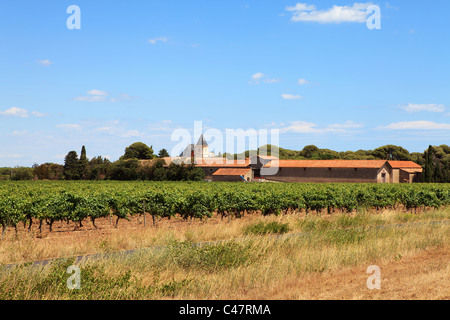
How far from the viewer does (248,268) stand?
9234 millimetres

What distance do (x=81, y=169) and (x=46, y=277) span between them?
263 ft

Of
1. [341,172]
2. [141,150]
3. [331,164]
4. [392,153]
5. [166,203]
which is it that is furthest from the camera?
[141,150]

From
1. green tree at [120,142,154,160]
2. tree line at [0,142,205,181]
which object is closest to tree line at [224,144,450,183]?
green tree at [120,142,154,160]

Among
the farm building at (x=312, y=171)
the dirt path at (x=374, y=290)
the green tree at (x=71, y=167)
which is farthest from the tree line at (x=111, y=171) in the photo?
the dirt path at (x=374, y=290)

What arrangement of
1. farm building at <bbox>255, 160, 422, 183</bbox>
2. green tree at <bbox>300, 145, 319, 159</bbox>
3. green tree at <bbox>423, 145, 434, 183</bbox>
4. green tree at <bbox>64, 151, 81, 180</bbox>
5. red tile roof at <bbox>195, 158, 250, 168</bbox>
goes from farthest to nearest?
green tree at <bbox>300, 145, 319, 159</bbox>, red tile roof at <bbox>195, 158, 250, 168</bbox>, green tree at <bbox>64, 151, 81, 180</bbox>, green tree at <bbox>423, 145, 434, 183</bbox>, farm building at <bbox>255, 160, 422, 183</bbox>

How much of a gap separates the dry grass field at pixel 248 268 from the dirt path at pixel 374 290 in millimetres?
19

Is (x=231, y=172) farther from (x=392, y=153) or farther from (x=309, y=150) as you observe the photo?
(x=392, y=153)

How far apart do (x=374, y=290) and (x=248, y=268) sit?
104 inches

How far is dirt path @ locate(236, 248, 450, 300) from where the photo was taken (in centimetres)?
772

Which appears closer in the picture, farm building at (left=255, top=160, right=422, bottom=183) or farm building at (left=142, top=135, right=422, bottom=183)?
farm building at (left=255, top=160, right=422, bottom=183)

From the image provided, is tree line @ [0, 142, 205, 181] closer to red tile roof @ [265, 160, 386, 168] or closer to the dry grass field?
red tile roof @ [265, 160, 386, 168]

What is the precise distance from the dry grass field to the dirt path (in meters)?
0.02

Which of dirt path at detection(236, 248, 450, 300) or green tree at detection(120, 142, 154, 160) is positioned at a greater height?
green tree at detection(120, 142, 154, 160)

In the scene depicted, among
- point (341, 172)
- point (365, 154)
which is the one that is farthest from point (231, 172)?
point (365, 154)
